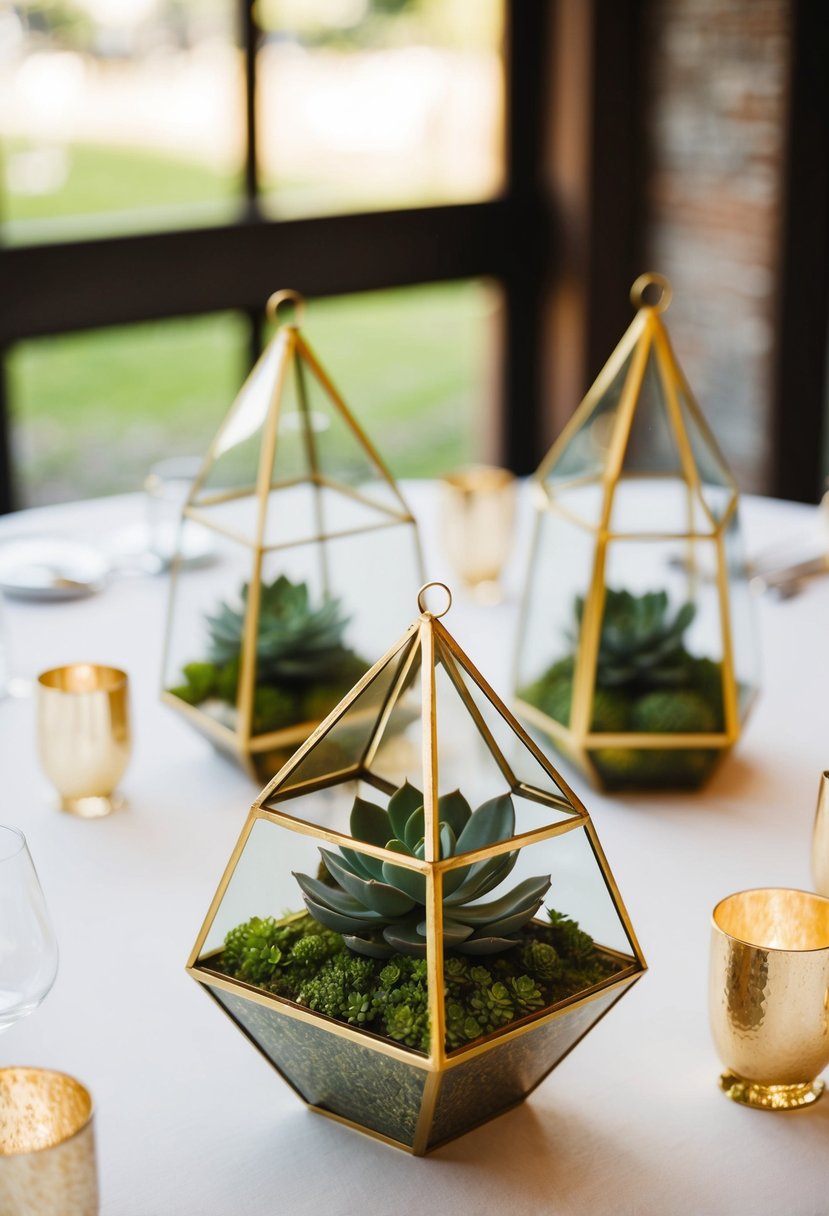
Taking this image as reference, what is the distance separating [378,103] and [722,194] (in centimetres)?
84

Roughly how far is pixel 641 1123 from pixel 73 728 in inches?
22.4

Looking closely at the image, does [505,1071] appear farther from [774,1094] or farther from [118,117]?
[118,117]

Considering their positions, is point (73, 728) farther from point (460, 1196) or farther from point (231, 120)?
point (231, 120)

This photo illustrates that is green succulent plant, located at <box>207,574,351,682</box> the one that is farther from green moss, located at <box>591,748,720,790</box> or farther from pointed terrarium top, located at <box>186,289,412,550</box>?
green moss, located at <box>591,748,720,790</box>

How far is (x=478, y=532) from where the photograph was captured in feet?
5.57

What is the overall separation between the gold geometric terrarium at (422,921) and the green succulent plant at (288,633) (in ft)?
1.26

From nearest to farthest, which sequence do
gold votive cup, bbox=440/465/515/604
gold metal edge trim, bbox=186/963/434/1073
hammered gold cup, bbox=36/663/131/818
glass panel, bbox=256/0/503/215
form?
gold metal edge trim, bbox=186/963/434/1073 → hammered gold cup, bbox=36/663/131/818 → gold votive cup, bbox=440/465/515/604 → glass panel, bbox=256/0/503/215

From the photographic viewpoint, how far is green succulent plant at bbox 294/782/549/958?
2.61ft

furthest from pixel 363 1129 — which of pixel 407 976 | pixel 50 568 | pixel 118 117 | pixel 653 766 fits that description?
pixel 118 117

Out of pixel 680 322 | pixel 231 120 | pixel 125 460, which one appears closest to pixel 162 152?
pixel 231 120

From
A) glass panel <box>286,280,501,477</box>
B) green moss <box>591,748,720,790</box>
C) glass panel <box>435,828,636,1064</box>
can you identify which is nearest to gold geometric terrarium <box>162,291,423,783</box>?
green moss <box>591,748,720,790</box>

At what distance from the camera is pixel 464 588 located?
5.65 feet

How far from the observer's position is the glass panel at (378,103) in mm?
3393

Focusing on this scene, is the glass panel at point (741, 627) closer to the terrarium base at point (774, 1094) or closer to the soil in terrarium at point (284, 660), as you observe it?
the soil in terrarium at point (284, 660)
